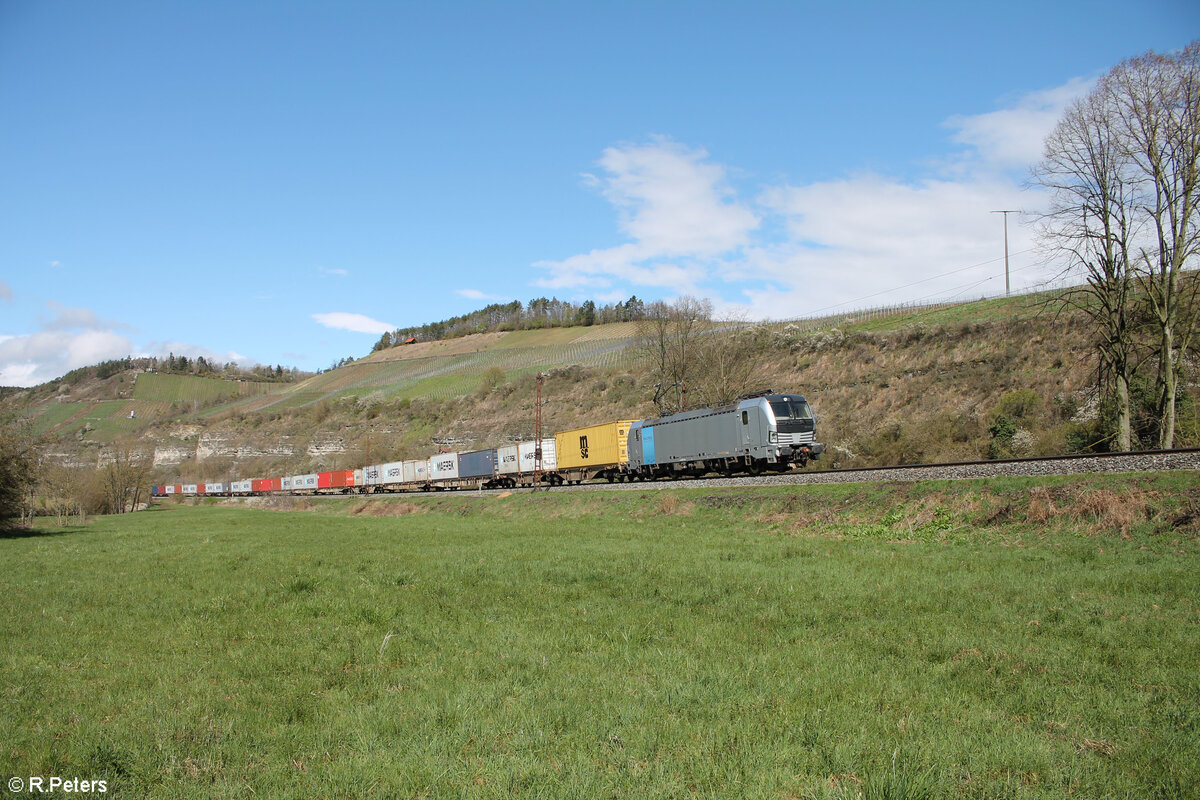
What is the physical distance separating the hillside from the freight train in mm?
8655

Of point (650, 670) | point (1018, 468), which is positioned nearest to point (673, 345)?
point (1018, 468)

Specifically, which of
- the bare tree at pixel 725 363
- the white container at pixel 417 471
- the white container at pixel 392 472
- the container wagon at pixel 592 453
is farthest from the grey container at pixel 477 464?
the bare tree at pixel 725 363

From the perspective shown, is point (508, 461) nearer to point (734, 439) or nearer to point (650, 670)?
point (734, 439)

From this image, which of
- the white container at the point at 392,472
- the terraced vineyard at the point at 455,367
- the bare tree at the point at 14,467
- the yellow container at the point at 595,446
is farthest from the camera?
the terraced vineyard at the point at 455,367

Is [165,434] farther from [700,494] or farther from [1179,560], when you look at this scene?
[1179,560]

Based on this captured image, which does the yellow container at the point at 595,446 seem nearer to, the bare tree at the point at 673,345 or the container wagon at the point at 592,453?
the container wagon at the point at 592,453

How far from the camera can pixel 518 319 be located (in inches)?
6240

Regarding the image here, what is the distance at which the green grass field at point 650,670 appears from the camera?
209 inches

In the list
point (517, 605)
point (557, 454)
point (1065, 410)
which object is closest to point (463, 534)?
point (517, 605)

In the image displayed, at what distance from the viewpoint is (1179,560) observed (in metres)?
12.2

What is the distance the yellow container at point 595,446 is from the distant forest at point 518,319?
7003 cm

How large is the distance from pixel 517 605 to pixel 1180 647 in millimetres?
8840

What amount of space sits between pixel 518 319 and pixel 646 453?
123177mm

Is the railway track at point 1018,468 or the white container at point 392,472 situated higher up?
the railway track at point 1018,468
